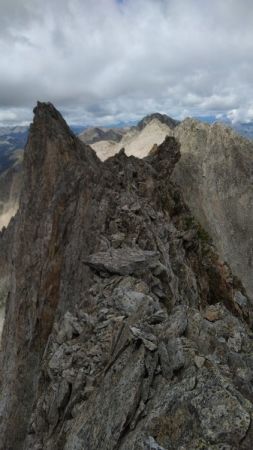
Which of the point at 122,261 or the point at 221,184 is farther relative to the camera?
the point at 221,184

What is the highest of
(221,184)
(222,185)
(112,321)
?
(221,184)

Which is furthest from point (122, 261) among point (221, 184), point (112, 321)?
point (221, 184)

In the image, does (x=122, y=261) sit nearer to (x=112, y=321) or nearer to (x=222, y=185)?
(x=112, y=321)

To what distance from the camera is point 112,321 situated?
65.6ft

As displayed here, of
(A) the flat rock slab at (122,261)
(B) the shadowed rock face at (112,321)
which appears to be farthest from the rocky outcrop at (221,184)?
(A) the flat rock slab at (122,261)

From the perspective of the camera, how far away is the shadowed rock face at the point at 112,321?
14102mm

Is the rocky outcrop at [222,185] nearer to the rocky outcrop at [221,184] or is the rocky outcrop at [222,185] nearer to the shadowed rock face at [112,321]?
the rocky outcrop at [221,184]

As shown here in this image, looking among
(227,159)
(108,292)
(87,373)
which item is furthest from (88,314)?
(227,159)

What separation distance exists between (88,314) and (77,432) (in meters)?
6.68

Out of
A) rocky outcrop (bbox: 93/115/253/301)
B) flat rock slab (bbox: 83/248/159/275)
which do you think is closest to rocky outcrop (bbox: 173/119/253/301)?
rocky outcrop (bbox: 93/115/253/301)

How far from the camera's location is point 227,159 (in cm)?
11494

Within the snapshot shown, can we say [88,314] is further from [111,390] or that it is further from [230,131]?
[230,131]

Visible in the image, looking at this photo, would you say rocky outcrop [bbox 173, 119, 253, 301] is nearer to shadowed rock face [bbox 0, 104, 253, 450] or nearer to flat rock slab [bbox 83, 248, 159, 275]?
shadowed rock face [bbox 0, 104, 253, 450]

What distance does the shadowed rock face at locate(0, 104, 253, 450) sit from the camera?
14.1 metres
